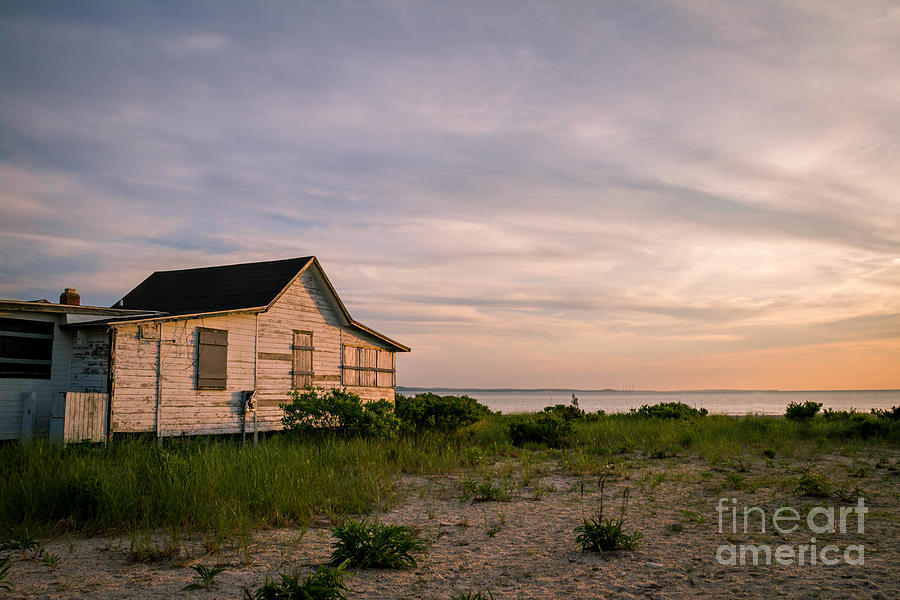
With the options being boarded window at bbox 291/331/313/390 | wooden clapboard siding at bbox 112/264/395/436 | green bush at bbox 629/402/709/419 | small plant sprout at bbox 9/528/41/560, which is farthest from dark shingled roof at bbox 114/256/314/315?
green bush at bbox 629/402/709/419

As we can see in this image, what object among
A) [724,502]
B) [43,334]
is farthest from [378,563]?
[43,334]

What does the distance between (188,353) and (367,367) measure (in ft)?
23.5

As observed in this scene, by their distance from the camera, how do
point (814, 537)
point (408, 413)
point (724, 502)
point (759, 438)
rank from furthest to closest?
point (408, 413)
point (759, 438)
point (724, 502)
point (814, 537)

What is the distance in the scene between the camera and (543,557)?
696 cm

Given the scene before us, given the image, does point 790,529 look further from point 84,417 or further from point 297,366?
point 297,366

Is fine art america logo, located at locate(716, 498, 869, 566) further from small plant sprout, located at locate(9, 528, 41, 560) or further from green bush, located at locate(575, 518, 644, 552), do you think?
small plant sprout, located at locate(9, 528, 41, 560)

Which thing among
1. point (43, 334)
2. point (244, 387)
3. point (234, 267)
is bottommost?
point (244, 387)

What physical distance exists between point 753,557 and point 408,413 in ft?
45.4

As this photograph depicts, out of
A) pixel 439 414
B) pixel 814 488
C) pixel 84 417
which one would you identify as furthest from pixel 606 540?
pixel 439 414

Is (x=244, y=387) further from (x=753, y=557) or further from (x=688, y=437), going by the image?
(x=753, y=557)

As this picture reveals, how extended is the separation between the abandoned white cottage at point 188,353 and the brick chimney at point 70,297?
26 mm

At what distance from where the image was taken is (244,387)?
1719 cm

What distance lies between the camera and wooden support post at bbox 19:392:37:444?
1312cm

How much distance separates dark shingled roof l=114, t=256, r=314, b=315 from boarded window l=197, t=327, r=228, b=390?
106 centimetres
